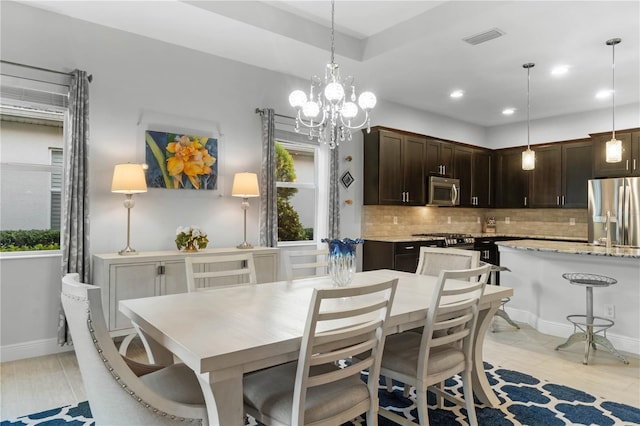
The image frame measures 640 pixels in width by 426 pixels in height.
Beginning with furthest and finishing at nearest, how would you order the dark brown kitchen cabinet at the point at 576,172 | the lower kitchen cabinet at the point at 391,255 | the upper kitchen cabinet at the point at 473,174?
1. the upper kitchen cabinet at the point at 473,174
2. the dark brown kitchen cabinet at the point at 576,172
3. the lower kitchen cabinet at the point at 391,255

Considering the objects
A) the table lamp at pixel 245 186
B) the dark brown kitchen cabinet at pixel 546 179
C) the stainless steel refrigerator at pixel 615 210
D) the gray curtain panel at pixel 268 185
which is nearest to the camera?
the table lamp at pixel 245 186

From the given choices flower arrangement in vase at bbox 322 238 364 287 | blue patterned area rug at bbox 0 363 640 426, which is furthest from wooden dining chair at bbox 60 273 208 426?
flower arrangement in vase at bbox 322 238 364 287

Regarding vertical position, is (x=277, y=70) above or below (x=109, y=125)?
above

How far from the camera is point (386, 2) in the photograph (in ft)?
12.5

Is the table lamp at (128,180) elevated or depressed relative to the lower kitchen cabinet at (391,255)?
elevated

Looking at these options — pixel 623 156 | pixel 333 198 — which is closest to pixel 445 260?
pixel 333 198

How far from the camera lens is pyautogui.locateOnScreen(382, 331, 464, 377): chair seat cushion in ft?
7.18

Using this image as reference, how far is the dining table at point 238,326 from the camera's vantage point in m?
1.49

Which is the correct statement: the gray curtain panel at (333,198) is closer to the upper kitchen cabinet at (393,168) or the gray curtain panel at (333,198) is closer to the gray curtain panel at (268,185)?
the upper kitchen cabinet at (393,168)

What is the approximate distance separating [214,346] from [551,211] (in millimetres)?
7266

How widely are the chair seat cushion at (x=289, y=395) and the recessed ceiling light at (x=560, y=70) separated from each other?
4.42 metres

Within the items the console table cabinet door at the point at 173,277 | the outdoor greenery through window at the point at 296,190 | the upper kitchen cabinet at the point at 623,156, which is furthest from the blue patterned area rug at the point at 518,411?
the upper kitchen cabinet at the point at 623,156

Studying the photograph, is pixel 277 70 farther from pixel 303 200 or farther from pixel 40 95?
pixel 40 95

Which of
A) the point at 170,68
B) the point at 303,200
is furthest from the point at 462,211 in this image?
the point at 170,68
